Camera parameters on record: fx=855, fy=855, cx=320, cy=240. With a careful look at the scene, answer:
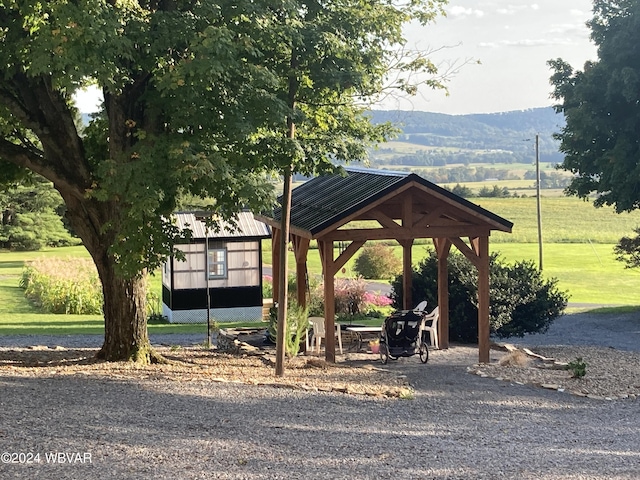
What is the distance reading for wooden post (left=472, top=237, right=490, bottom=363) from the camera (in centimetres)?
1551

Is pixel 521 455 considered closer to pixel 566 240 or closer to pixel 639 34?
pixel 639 34

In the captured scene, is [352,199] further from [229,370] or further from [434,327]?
[229,370]

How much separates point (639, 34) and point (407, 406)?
17.1 meters

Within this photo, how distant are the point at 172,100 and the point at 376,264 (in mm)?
28630

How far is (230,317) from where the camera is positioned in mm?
26266

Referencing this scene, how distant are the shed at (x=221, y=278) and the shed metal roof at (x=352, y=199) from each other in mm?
7885

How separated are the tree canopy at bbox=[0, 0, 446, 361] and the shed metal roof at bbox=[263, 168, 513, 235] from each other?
2034 mm

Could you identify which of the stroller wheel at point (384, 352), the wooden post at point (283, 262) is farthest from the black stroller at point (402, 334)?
the wooden post at point (283, 262)

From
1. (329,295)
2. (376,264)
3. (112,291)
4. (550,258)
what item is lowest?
(329,295)

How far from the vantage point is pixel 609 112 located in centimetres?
2469

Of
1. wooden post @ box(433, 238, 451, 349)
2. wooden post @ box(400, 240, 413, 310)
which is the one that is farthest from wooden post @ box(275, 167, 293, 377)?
wooden post @ box(400, 240, 413, 310)

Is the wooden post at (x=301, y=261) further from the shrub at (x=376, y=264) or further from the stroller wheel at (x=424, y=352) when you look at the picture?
the shrub at (x=376, y=264)

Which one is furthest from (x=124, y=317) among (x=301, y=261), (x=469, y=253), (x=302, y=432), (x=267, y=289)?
(x=267, y=289)

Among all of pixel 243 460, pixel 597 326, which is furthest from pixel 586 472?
pixel 597 326
